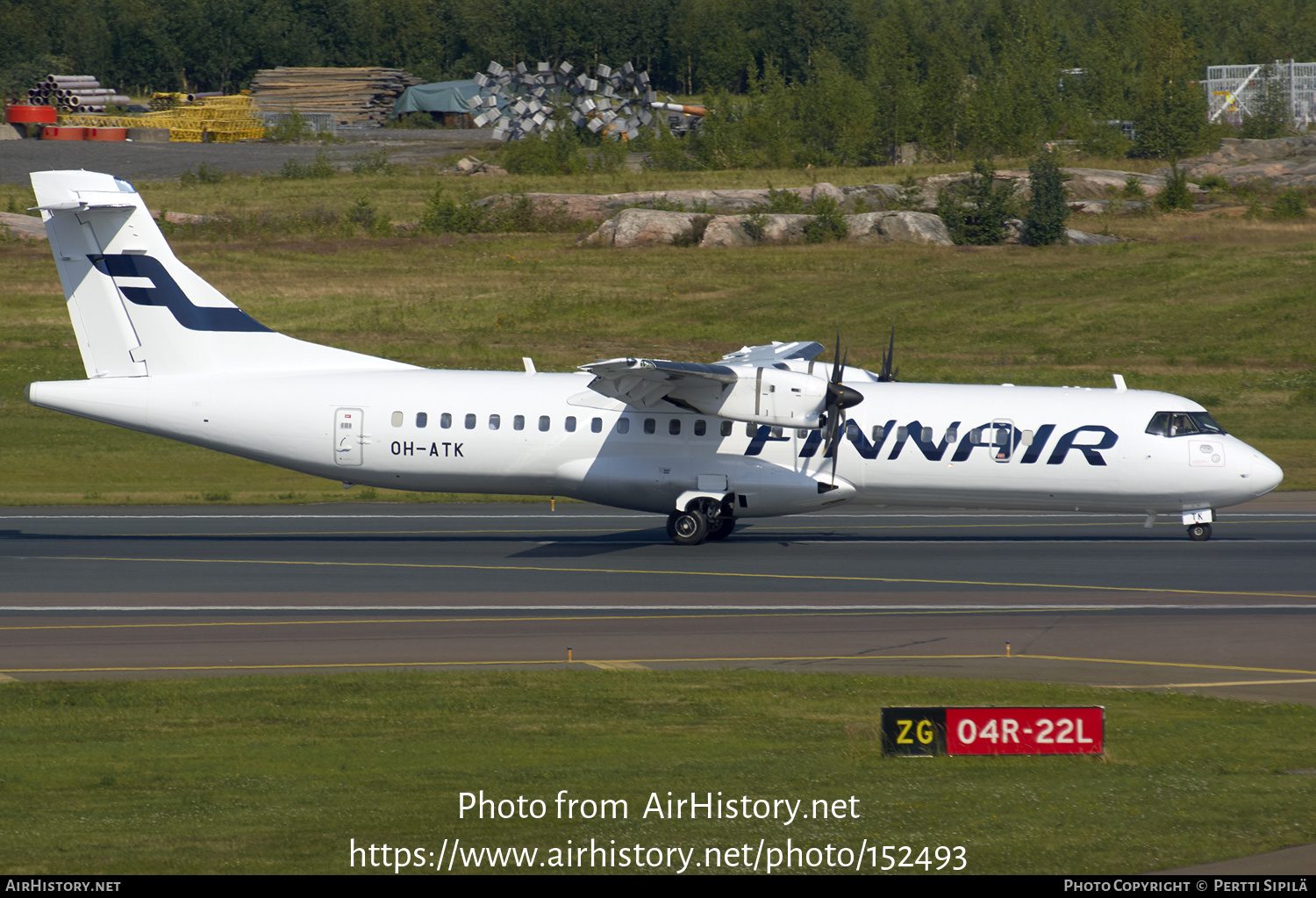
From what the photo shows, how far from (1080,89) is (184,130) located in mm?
60764

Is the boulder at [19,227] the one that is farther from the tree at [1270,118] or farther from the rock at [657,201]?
the tree at [1270,118]

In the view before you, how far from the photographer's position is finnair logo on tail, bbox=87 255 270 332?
2672 centimetres

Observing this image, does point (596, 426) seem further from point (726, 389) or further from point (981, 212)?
point (981, 212)

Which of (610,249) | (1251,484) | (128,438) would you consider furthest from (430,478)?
(610,249)

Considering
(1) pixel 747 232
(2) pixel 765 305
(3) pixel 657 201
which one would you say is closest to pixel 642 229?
(3) pixel 657 201

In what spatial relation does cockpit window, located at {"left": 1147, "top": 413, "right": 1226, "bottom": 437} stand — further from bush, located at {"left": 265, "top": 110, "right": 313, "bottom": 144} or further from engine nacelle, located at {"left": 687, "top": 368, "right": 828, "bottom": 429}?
bush, located at {"left": 265, "top": 110, "right": 313, "bottom": 144}

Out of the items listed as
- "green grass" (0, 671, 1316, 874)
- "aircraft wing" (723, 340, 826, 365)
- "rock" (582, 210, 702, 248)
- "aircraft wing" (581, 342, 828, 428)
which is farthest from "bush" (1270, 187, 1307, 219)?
"green grass" (0, 671, 1316, 874)

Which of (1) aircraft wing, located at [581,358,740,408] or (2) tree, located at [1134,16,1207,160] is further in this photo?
(2) tree, located at [1134,16,1207,160]

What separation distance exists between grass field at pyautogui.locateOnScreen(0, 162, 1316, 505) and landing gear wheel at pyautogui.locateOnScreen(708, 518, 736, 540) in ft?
59.6

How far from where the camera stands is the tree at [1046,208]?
62531mm


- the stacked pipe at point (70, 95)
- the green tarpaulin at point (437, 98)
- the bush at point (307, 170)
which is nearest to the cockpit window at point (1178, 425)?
the bush at point (307, 170)

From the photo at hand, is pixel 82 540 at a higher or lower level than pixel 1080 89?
lower

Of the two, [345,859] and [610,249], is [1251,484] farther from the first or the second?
[610,249]
